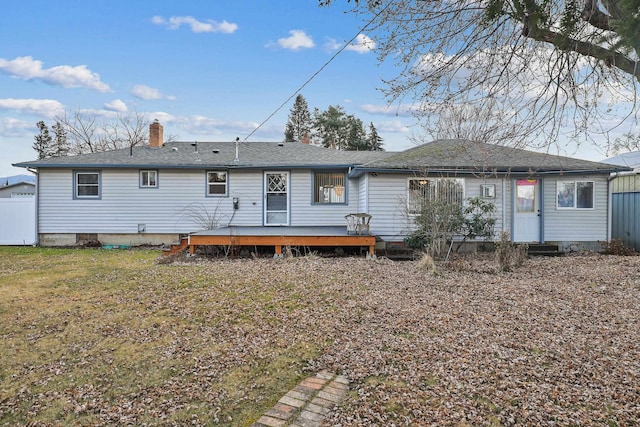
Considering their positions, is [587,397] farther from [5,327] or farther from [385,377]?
[5,327]

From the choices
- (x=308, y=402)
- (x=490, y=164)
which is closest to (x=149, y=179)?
(x=490, y=164)

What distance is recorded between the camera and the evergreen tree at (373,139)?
101ft

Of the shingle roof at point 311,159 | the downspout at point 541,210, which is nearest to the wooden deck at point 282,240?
the shingle roof at point 311,159

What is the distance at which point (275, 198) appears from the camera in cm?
1343

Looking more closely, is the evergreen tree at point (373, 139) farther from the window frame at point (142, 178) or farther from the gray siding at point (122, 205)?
the window frame at point (142, 178)

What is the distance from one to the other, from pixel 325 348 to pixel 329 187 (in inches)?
384

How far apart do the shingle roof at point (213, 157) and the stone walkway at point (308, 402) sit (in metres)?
9.93

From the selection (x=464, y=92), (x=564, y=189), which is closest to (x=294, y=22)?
(x=464, y=92)

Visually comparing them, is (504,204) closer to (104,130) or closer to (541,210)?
(541,210)

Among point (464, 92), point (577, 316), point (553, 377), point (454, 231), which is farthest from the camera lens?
point (454, 231)

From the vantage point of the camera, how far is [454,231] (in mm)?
9859

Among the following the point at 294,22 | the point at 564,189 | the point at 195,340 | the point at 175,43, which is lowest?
the point at 195,340

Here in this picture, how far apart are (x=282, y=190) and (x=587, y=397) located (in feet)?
37.2

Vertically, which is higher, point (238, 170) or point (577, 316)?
point (238, 170)
